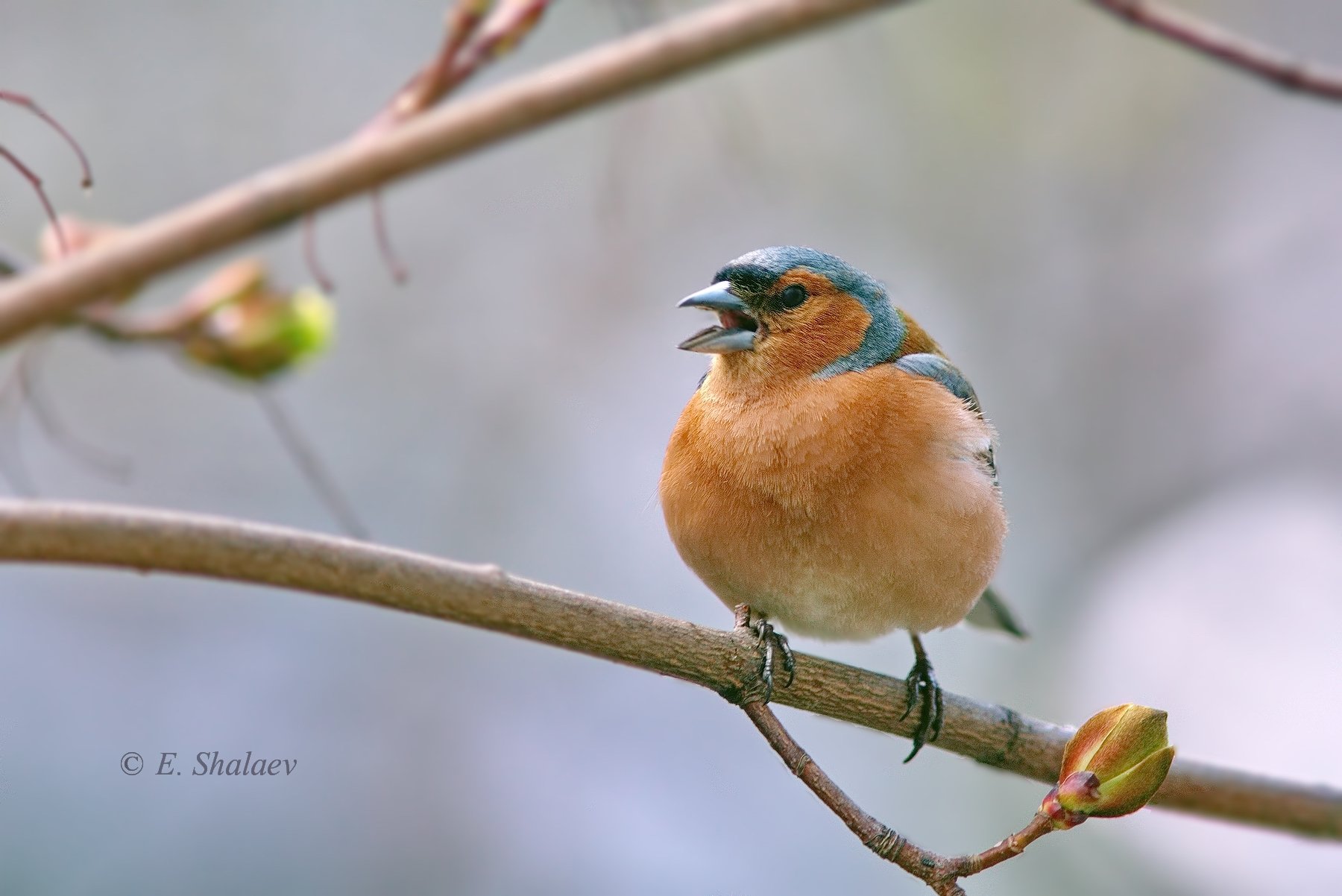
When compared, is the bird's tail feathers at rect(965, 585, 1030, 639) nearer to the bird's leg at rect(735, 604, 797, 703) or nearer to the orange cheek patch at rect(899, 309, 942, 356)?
the orange cheek patch at rect(899, 309, 942, 356)

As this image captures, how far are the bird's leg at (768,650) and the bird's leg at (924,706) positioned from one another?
371 mm

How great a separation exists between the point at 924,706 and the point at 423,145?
8.88 ft

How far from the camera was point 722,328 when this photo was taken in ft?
14.3

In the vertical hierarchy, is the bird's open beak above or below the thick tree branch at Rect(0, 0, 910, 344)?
below

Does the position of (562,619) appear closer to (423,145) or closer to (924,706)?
(423,145)

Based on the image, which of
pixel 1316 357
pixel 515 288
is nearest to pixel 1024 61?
pixel 1316 357

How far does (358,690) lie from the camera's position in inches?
256

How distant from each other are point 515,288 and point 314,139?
1454mm

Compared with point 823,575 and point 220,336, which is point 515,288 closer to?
point 823,575

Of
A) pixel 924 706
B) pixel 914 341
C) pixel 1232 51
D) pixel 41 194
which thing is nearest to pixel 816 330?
pixel 914 341

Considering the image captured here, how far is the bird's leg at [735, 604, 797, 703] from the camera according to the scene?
3035 millimetres

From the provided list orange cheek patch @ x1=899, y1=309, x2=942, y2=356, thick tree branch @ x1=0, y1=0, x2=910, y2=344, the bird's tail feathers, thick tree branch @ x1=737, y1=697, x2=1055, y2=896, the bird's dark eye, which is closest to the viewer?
thick tree branch @ x1=0, y1=0, x2=910, y2=344

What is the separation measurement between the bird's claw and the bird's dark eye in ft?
4.31

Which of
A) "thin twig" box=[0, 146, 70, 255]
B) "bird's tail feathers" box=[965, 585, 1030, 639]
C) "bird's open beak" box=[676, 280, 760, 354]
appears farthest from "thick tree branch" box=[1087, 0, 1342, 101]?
"bird's tail feathers" box=[965, 585, 1030, 639]
